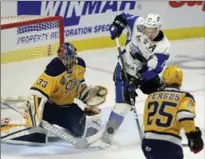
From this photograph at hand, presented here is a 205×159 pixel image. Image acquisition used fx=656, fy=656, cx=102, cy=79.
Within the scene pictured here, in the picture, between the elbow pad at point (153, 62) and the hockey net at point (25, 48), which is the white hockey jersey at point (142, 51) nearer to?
the elbow pad at point (153, 62)

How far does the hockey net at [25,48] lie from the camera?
4.55 meters

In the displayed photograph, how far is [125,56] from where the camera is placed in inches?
147

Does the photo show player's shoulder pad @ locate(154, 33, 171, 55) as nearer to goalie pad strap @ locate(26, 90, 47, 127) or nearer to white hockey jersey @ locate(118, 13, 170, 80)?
white hockey jersey @ locate(118, 13, 170, 80)

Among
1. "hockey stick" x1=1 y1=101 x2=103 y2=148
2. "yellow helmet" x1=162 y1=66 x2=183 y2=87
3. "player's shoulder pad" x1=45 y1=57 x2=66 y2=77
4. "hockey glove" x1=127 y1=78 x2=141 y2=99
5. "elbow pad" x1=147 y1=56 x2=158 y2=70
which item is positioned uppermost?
"yellow helmet" x1=162 y1=66 x2=183 y2=87

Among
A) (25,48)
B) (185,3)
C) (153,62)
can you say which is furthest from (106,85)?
(185,3)

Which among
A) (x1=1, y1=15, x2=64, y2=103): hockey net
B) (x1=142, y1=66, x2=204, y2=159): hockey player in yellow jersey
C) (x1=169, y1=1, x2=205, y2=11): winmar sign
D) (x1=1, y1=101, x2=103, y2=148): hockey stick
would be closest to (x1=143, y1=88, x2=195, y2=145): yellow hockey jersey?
(x1=142, y1=66, x2=204, y2=159): hockey player in yellow jersey

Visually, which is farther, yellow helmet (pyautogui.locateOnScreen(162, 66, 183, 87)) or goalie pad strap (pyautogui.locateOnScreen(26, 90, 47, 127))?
goalie pad strap (pyautogui.locateOnScreen(26, 90, 47, 127))

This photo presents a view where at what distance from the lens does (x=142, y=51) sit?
365 cm

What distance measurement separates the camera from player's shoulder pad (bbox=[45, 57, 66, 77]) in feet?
11.7

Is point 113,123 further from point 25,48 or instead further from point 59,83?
point 25,48

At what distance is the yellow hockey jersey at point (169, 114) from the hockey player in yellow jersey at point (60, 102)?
0.90 m

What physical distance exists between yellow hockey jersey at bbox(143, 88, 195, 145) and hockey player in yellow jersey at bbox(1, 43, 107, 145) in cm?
90

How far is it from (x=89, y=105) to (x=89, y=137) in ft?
0.82

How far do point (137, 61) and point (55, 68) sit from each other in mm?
470
